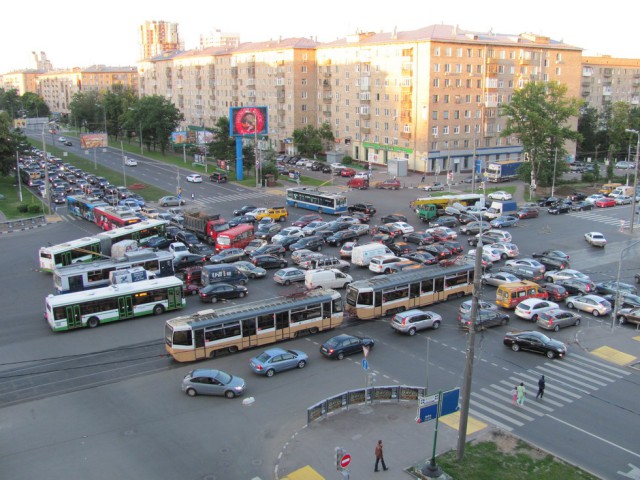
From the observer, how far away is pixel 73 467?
67.5ft

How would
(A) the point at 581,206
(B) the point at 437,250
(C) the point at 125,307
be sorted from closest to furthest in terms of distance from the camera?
(C) the point at 125,307
(B) the point at 437,250
(A) the point at 581,206

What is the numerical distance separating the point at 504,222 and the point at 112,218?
37505 millimetres

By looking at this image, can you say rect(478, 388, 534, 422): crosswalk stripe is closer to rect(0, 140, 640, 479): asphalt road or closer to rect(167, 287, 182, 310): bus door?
rect(0, 140, 640, 479): asphalt road

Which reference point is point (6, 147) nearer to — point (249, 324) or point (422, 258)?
point (422, 258)

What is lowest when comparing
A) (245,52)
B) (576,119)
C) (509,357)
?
(509,357)

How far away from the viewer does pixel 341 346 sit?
29609mm

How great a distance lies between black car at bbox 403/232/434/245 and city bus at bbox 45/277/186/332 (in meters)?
23.6

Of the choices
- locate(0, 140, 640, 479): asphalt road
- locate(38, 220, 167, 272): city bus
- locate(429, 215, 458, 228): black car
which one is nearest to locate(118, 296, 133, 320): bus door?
locate(0, 140, 640, 479): asphalt road

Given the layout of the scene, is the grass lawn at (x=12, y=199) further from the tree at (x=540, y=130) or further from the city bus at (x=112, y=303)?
the tree at (x=540, y=130)

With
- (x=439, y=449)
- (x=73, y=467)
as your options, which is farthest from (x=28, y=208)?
(x=439, y=449)

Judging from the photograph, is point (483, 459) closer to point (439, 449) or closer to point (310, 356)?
point (439, 449)

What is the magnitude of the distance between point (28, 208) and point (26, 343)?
41752 millimetres

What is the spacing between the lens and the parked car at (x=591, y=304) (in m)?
36.6

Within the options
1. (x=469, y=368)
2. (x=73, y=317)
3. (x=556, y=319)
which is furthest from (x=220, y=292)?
(x=469, y=368)
